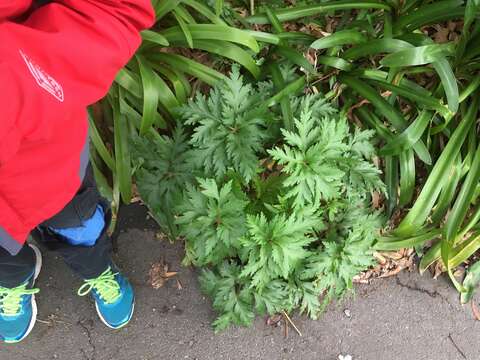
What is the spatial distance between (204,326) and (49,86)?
1373mm

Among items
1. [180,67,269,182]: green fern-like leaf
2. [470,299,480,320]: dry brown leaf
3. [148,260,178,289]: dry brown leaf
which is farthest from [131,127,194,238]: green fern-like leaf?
[470,299,480,320]: dry brown leaf

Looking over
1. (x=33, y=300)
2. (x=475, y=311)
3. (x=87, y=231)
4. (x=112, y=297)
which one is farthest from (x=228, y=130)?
(x=475, y=311)

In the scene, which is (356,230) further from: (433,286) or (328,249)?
(433,286)

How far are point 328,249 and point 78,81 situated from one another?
1158 millimetres

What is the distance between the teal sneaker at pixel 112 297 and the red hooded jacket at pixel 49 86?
0.73 meters

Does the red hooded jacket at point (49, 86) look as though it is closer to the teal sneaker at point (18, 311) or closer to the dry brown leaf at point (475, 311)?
the teal sneaker at point (18, 311)

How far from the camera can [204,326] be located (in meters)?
2.12

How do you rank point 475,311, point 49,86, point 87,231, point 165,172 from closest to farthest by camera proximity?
point 49,86
point 87,231
point 165,172
point 475,311

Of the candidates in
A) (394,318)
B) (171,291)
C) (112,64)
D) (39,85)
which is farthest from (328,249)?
(39,85)

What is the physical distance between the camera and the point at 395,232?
2.15m

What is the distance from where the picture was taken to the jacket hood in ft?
3.46

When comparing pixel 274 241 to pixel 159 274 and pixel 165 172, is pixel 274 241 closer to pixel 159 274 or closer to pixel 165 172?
pixel 165 172

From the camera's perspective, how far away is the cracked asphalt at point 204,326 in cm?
207

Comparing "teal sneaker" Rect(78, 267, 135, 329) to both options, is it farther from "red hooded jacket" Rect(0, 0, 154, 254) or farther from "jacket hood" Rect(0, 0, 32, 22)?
"jacket hood" Rect(0, 0, 32, 22)
